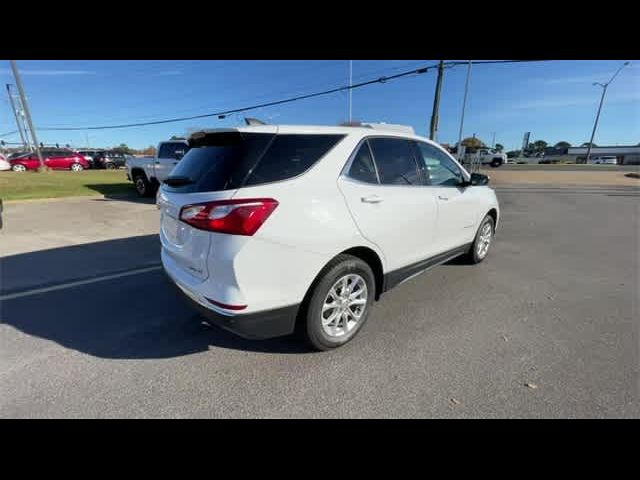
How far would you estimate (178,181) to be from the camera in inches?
95.5

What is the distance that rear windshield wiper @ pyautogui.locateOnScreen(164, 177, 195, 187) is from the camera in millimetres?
2344

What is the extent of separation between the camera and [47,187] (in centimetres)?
1238

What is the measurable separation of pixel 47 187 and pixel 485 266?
1599 cm

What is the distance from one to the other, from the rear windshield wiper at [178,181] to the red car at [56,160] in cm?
3106

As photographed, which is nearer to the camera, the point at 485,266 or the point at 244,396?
the point at 244,396

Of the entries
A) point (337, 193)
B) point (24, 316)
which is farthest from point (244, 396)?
point (24, 316)

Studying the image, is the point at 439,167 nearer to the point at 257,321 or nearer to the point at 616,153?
the point at 257,321

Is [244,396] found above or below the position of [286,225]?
below

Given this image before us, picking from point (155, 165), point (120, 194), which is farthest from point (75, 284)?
point (120, 194)

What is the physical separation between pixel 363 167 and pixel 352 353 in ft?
5.30

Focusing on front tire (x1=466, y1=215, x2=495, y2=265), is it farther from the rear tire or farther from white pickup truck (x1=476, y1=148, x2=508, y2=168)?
white pickup truck (x1=476, y1=148, x2=508, y2=168)

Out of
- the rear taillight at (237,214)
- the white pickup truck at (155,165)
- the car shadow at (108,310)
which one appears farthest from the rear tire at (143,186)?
the rear taillight at (237,214)
